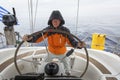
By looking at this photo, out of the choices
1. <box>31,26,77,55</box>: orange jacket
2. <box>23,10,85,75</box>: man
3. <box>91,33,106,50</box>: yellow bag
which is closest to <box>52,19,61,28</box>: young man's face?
<box>23,10,85,75</box>: man

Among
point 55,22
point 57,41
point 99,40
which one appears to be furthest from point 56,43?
point 99,40

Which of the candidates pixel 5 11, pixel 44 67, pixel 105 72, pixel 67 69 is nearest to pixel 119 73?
pixel 105 72

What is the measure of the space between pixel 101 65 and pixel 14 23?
191cm

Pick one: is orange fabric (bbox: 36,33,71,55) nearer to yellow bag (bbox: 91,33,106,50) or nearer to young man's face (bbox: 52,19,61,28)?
young man's face (bbox: 52,19,61,28)

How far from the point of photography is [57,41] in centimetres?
263

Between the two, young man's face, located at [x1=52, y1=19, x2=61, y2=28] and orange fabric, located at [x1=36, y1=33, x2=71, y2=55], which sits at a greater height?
young man's face, located at [x1=52, y1=19, x2=61, y2=28]

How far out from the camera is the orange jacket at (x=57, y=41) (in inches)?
99.7

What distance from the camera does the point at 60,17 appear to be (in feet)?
8.71

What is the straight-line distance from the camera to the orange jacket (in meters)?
2.53

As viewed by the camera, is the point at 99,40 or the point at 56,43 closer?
the point at 56,43

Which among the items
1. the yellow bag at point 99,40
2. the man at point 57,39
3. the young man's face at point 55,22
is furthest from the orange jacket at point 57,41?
the yellow bag at point 99,40

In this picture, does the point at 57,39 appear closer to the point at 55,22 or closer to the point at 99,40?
the point at 55,22

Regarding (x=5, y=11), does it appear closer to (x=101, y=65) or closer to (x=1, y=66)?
(x=1, y=66)

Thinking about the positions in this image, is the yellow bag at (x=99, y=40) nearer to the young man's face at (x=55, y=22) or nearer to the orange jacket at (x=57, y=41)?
the orange jacket at (x=57, y=41)
